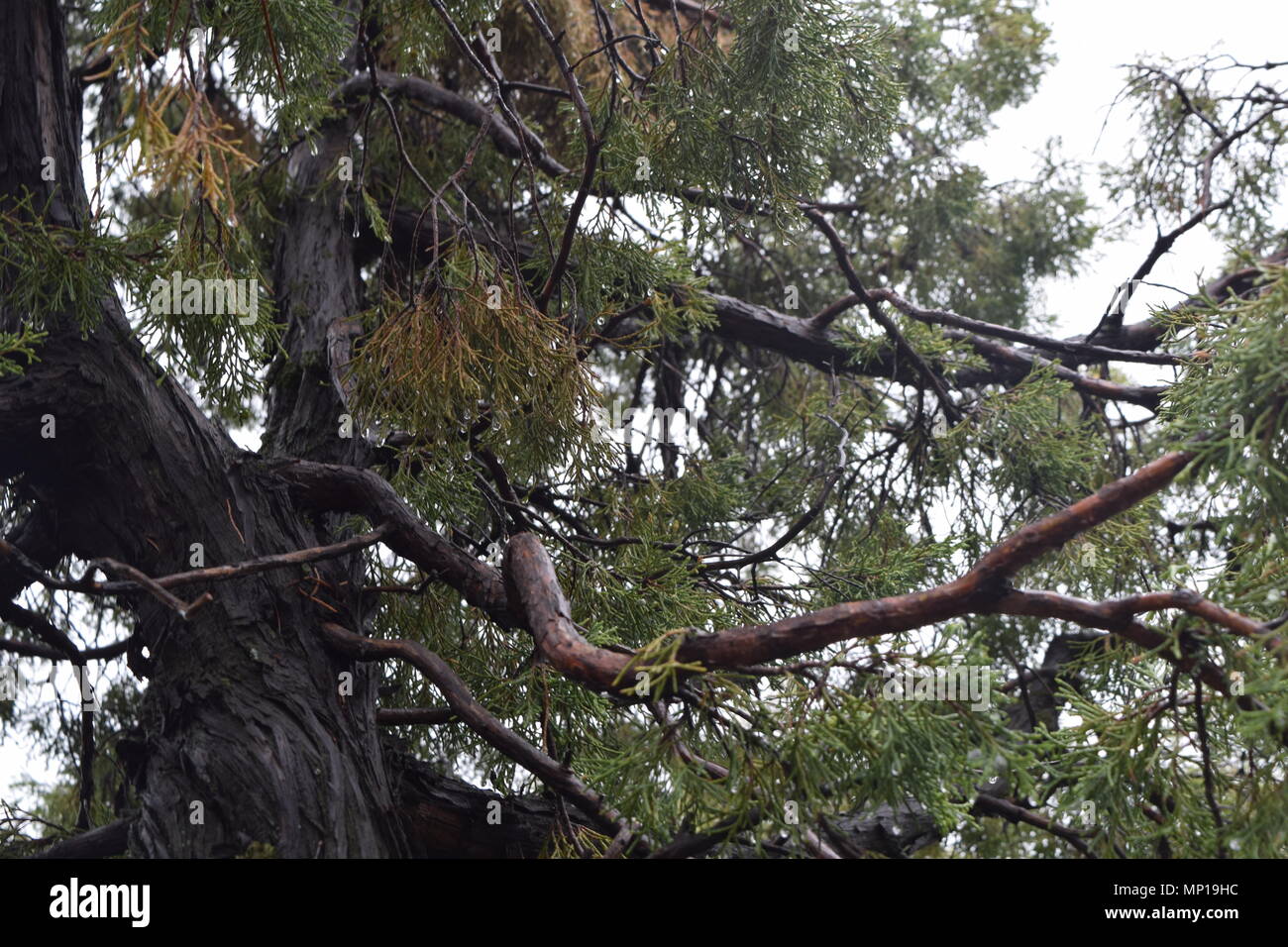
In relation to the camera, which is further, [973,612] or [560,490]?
[560,490]

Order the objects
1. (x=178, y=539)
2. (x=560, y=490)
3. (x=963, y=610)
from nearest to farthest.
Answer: (x=963, y=610) → (x=178, y=539) → (x=560, y=490)

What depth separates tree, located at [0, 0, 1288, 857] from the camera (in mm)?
2066

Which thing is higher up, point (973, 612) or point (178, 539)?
point (178, 539)

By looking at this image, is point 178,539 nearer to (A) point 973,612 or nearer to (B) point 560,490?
(B) point 560,490

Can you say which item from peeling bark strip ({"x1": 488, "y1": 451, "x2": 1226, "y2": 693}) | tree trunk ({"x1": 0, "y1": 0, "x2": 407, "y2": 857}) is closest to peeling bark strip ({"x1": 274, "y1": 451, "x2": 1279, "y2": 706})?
peeling bark strip ({"x1": 488, "y1": 451, "x2": 1226, "y2": 693})

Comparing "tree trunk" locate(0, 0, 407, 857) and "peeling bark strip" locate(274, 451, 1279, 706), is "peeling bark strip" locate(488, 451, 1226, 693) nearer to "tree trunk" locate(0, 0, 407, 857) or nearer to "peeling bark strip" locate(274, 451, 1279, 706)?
"peeling bark strip" locate(274, 451, 1279, 706)

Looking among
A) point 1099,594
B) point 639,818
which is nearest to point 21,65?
point 639,818

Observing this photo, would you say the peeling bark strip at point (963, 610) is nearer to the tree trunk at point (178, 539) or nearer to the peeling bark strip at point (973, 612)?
the peeling bark strip at point (973, 612)

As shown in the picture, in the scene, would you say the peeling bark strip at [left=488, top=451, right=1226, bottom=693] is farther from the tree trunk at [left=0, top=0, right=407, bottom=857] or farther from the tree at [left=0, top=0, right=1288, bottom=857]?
the tree trunk at [left=0, top=0, right=407, bottom=857]

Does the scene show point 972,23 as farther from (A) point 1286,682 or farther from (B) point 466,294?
(A) point 1286,682

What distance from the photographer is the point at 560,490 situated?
4359mm

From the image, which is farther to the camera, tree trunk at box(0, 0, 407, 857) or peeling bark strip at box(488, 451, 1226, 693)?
tree trunk at box(0, 0, 407, 857)

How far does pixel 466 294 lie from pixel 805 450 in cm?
191

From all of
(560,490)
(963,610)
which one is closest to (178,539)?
(560,490)
